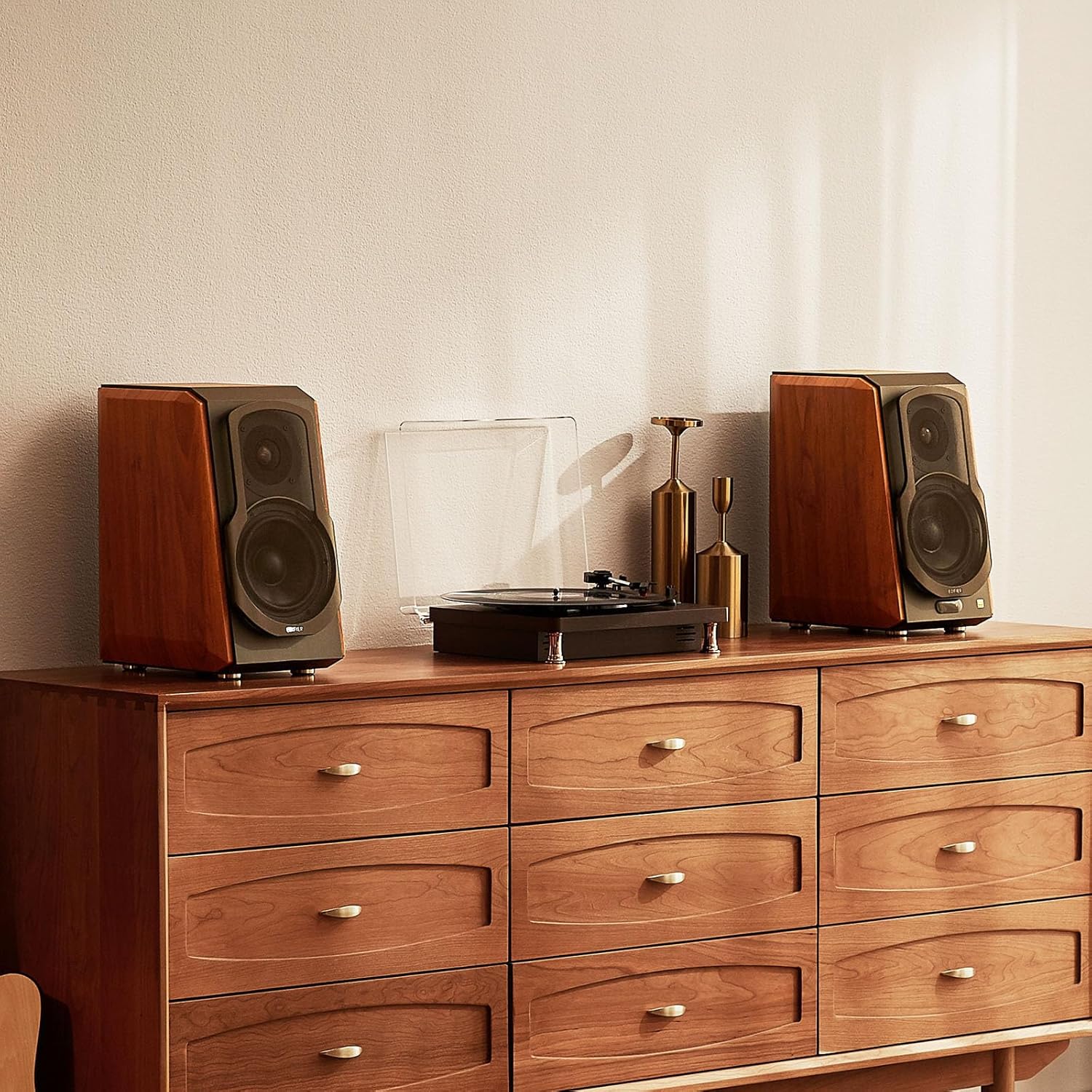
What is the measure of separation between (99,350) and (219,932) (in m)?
0.83

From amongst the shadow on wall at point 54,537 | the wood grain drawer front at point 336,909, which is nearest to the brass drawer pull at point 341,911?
the wood grain drawer front at point 336,909

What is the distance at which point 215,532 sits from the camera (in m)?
2.07

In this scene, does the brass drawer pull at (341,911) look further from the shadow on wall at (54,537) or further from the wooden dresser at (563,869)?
the shadow on wall at (54,537)

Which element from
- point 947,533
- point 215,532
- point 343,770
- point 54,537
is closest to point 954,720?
point 947,533

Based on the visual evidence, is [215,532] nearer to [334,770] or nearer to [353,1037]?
[334,770]

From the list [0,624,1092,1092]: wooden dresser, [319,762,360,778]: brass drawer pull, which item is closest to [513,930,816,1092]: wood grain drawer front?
[0,624,1092,1092]: wooden dresser

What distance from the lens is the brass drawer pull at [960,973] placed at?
2518 millimetres

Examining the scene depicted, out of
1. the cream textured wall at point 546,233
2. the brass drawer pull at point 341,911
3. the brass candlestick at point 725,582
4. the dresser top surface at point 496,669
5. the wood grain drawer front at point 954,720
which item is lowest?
the brass drawer pull at point 341,911

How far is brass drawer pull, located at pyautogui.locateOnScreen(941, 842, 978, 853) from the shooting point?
2.51 meters

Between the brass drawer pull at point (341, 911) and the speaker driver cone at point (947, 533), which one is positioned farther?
the speaker driver cone at point (947, 533)

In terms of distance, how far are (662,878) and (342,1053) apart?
1.63 ft

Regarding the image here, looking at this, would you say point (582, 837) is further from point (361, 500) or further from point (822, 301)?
point (822, 301)

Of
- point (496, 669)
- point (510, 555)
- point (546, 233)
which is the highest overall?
point (546, 233)

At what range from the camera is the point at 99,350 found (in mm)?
2314
